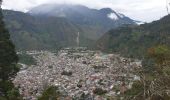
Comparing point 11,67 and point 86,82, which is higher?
point 11,67

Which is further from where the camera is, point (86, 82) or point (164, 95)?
point (86, 82)

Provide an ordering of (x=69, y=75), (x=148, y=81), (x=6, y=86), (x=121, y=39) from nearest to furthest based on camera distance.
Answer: (x=148, y=81) → (x=6, y=86) → (x=69, y=75) → (x=121, y=39)

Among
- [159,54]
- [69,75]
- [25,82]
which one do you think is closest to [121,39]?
[69,75]

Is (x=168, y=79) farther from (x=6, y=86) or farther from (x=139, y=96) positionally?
(x=6, y=86)

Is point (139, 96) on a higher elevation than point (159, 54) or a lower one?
lower

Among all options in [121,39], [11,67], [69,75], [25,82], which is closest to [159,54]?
[11,67]

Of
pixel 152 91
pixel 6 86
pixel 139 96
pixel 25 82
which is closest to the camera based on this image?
pixel 152 91

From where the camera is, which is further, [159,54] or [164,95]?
[159,54]

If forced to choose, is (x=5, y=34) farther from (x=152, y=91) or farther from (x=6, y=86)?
(x=152, y=91)

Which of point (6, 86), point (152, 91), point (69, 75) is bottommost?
point (69, 75)
